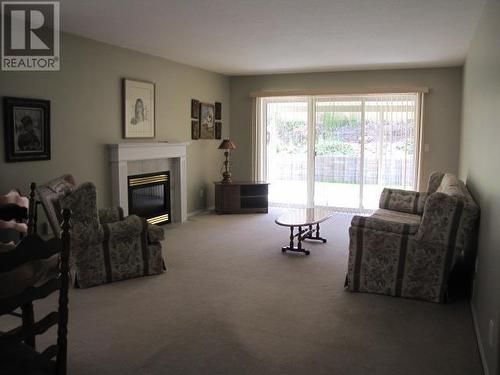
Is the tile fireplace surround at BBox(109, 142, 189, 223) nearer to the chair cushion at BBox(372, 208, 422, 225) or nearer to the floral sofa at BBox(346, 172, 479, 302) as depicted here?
the chair cushion at BBox(372, 208, 422, 225)

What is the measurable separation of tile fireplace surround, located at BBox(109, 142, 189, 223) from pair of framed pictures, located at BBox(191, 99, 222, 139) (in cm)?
62

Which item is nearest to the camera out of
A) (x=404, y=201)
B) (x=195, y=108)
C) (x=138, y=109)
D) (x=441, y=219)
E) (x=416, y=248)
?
(x=441, y=219)

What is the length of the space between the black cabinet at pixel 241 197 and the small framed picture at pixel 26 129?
11.3ft

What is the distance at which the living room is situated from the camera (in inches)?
115

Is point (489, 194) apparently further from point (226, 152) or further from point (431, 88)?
point (226, 152)

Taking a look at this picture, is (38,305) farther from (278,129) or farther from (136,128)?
(278,129)

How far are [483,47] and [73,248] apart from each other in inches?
155

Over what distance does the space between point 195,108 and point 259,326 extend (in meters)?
4.85

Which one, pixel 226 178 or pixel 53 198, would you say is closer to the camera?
pixel 53 198

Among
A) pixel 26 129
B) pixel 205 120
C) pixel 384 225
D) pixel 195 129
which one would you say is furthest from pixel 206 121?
pixel 384 225

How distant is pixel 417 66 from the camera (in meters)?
7.10

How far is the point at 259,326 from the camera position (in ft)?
10.5

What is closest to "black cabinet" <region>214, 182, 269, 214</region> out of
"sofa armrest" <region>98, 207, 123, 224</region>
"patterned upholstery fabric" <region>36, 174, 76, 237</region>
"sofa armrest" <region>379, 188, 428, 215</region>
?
"sofa armrest" <region>379, 188, 428, 215</region>

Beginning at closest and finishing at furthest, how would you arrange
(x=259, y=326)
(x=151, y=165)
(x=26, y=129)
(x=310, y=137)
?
1. (x=259, y=326)
2. (x=26, y=129)
3. (x=151, y=165)
4. (x=310, y=137)
